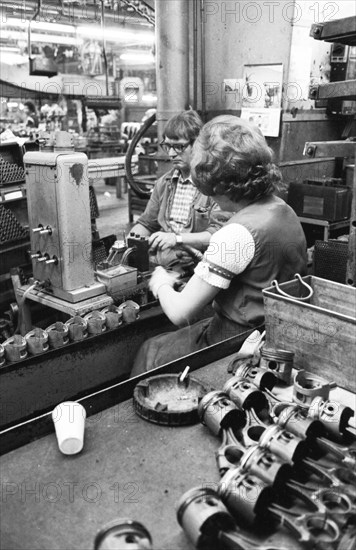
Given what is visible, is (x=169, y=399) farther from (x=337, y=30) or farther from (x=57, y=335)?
(x=337, y=30)

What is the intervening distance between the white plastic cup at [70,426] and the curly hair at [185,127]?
170 cm

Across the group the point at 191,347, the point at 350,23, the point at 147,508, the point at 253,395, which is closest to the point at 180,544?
the point at 147,508

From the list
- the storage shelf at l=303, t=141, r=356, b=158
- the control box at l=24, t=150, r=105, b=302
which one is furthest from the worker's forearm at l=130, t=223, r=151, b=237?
the storage shelf at l=303, t=141, r=356, b=158

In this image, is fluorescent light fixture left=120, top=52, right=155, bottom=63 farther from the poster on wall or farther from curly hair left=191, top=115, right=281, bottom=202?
curly hair left=191, top=115, right=281, bottom=202

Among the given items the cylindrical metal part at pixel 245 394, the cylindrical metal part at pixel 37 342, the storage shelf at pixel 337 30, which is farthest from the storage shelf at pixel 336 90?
the cylindrical metal part at pixel 37 342

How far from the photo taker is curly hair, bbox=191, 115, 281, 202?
1.44 metres

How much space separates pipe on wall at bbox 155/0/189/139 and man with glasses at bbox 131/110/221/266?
2.50 feet

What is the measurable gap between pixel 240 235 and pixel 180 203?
1.29m

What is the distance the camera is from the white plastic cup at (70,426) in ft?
3.19

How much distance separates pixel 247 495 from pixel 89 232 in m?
1.36

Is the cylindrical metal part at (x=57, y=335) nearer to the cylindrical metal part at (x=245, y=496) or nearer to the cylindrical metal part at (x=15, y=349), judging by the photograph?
the cylindrical metal part at (x=15, y=349)

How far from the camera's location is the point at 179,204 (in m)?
2.63

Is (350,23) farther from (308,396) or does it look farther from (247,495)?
(247,495)

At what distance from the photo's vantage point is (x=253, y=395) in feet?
3.36
